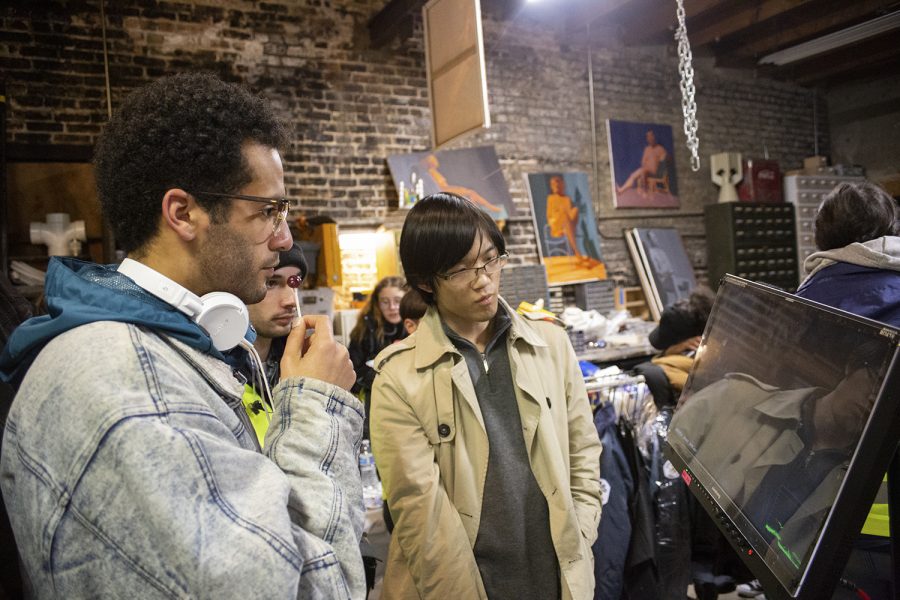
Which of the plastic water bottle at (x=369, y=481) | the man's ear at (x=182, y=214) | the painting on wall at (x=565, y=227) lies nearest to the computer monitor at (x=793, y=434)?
the man's ear at (x=182, y=214)

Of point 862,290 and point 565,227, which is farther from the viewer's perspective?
point 565,227

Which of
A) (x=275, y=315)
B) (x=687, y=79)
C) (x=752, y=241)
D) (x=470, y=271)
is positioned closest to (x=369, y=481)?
(x=275, y=315)

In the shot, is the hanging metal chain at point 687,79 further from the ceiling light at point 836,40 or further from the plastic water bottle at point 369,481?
the ceiling light at point 836,40

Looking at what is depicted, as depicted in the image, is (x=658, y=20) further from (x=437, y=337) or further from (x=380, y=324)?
(x=437, y=337)

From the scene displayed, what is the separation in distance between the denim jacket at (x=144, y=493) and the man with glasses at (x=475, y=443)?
2.55ft

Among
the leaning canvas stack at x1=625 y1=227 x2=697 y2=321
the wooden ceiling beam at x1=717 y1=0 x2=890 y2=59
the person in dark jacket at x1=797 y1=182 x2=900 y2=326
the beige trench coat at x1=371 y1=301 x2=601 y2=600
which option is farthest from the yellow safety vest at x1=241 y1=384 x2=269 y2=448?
the wooden ceiling beam at x1=717 y1=0 x2=890 y2=59

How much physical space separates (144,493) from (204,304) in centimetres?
35

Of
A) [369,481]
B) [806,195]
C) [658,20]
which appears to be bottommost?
[369,481]

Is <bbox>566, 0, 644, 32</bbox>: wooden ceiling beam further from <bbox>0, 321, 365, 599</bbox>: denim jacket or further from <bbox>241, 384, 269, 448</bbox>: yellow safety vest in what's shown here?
<bbox>0, 321, 365, 599</bbox>: denim jacket

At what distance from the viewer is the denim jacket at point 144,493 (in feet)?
2.43

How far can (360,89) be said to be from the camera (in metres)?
6.40

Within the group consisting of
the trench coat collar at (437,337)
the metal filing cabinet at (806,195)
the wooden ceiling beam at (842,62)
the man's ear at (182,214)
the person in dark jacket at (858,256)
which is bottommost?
the trench coat collar at (437,337)

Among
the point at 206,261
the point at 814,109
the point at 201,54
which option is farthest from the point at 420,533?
the point at 814,109

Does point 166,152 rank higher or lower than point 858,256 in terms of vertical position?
higher
